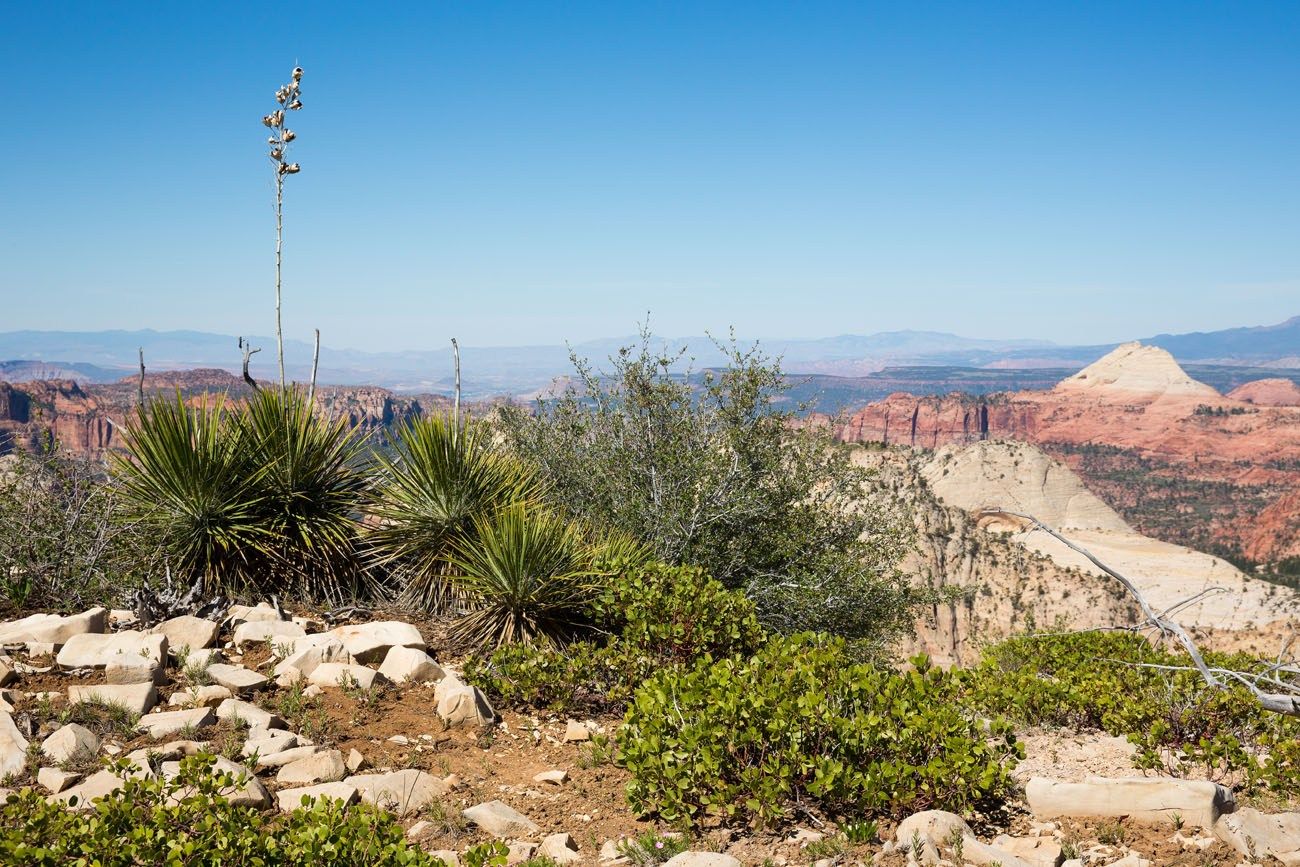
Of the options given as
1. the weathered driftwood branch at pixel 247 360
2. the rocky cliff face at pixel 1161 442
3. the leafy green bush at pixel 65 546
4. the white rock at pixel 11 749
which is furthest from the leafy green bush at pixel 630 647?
the rocky cliff face at pixel 1161 442

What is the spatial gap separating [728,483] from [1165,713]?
17.9ft

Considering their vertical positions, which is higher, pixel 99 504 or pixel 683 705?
pixel 99 504

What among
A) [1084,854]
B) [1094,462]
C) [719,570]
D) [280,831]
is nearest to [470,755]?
[280,831]

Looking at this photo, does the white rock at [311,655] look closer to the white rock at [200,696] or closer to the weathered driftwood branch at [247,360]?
the white rock at [200,696]

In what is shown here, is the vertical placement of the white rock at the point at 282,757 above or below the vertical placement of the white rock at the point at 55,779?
below

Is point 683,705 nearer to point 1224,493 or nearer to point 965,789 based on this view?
point 965,789

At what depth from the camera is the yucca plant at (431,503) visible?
8453 millimetres

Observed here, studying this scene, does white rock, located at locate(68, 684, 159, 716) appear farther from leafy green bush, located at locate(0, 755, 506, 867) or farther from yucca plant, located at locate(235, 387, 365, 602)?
yucca plant, located at locate(235, 387, 365, 602)

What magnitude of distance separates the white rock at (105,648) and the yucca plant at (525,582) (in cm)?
246

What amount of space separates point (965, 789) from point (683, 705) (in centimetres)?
162

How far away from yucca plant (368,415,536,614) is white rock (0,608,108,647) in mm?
2595

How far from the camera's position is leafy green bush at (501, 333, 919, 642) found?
10.1 m

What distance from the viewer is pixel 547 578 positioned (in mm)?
7375

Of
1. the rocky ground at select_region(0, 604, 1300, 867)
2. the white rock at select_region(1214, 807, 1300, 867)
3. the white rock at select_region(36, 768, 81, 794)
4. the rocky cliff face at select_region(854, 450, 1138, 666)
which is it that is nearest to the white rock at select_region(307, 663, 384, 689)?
the rocky ground at select_region(0, 604, 1300, 867)
